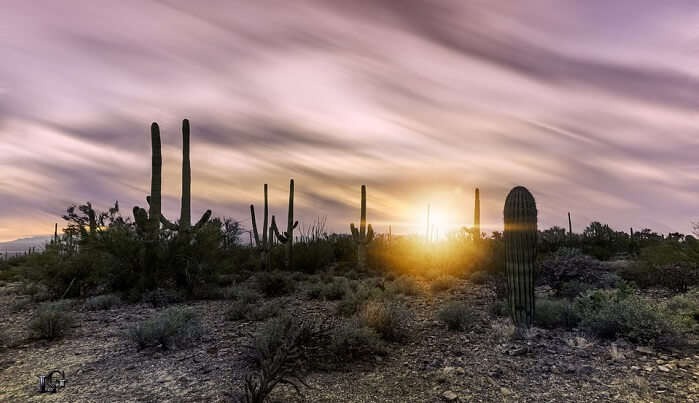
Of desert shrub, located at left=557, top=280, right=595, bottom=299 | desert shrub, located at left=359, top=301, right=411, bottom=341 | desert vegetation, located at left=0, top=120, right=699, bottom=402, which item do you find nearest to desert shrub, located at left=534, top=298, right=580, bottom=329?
desert vegetation, located at left=0, top=120, right=699, bottom=402

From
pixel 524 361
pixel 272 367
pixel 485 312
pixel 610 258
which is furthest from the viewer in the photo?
pixel 610 258

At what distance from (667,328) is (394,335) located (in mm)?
4239

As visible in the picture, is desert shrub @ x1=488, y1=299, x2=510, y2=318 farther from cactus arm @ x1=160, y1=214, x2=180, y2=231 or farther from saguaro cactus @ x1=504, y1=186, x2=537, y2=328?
cactus arm @ x1=160, y1=214, x2=180, y2=231

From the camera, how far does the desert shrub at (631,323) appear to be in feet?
21.6

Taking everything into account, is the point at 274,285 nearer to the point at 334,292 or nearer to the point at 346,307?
the point at 334,292

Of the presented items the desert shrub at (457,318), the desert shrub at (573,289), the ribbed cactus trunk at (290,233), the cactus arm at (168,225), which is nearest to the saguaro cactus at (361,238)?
the ribbed cactus trunk at (290,233)

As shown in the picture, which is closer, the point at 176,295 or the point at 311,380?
the point at 311,380

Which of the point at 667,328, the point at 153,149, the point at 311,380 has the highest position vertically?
the point at 153,149

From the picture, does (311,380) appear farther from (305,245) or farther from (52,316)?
(305,245)

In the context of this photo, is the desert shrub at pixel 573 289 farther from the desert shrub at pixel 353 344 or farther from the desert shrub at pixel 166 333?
the desert shrub at pixel 166 333

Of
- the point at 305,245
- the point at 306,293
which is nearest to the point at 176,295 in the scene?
the point at 306,293

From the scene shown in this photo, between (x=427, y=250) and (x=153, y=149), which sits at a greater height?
(x=153, y=149)

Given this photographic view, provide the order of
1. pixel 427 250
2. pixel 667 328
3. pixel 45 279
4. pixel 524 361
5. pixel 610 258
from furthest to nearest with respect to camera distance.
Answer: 1. pixel 427 250
2. pixel 610 258
3. pixel 45 279
4. pixel 667 328
5. pixel 524 361

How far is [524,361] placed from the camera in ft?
20.1
